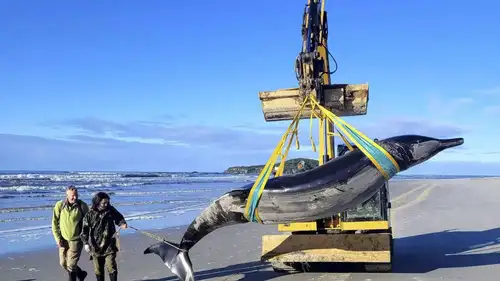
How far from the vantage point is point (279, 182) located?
22.4 ft

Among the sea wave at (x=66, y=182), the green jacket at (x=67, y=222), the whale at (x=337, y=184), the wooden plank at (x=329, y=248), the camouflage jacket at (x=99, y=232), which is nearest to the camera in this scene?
the whale at (x=337, y=184)

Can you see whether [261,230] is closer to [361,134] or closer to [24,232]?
[24,232]

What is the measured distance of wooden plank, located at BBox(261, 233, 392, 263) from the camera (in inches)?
349

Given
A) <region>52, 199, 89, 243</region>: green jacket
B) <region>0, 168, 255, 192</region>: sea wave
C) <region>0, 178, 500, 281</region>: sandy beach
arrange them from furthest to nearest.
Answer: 1. <region>0, 168, 255, 192</region>: sea wave
2. <region>0, 178, 500, 281</region>: sandy beach
3. <region>52, 199, 89, 243</region>: green jacket

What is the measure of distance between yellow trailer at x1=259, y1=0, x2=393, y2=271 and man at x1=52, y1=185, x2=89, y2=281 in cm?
317

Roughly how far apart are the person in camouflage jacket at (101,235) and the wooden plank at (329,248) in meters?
2.72

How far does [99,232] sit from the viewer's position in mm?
7883

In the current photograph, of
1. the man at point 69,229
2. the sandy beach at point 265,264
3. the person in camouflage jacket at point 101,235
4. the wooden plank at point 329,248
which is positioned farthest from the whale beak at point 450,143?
the man at point 69,229

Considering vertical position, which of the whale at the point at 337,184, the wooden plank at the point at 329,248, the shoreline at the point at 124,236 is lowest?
the shoreline at the point at 124,236

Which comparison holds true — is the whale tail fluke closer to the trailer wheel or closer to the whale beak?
the trailer wheel

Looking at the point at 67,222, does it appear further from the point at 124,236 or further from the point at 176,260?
the point at 124,236

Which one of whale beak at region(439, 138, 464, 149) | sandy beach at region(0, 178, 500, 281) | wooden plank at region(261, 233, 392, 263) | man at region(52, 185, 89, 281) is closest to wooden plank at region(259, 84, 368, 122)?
whale beak at region(439, 138, 464, 149)

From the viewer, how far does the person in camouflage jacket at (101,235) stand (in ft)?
25.8

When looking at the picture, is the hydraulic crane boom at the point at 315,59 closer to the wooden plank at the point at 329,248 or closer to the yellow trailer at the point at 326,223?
the yellow trailer at the point at 326,223
